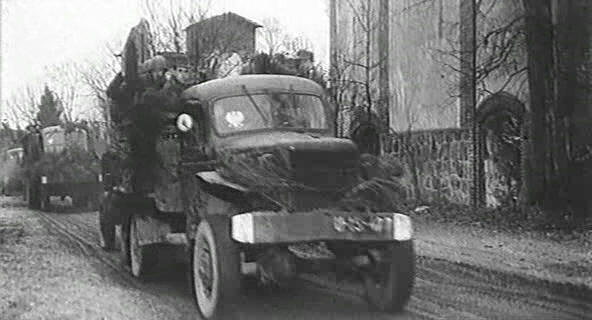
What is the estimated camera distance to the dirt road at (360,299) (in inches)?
321

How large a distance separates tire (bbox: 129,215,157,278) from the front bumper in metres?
3.34

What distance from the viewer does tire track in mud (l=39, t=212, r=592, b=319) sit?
8.11 m

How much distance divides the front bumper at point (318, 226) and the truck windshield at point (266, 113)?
1.81 m

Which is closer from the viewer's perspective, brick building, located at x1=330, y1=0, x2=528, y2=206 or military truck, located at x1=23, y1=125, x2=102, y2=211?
brick building, located at x1=330, y1=0, x2=528, y2=206

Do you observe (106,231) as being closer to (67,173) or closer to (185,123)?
(185,123)

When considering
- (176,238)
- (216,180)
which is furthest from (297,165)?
(176,238)

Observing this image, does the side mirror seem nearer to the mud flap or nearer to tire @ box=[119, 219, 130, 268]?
the mud flap

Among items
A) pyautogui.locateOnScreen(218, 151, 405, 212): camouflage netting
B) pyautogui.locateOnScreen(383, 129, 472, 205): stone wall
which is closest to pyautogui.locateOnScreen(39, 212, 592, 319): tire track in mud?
pyautogui.locateOnScreen(218, 151, 405, 212): camouflage netting

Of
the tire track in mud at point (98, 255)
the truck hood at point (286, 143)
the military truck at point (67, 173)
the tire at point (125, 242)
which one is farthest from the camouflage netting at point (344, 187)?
the military truck at point (67, 173)

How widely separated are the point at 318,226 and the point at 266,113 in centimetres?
Result: 211

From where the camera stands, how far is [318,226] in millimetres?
7656

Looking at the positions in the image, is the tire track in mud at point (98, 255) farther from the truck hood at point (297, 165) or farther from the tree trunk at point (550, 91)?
the tree trunk at point (550, 91)

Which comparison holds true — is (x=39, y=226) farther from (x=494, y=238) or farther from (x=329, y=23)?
(x=329, y=23)

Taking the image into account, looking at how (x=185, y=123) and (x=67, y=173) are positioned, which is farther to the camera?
(x=67, y=173)
